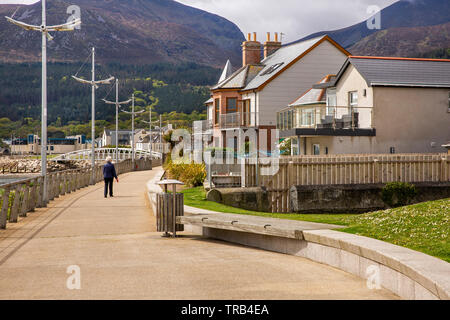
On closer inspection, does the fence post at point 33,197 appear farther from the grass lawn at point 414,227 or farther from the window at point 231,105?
the window at point 231,105

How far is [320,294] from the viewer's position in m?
7.20

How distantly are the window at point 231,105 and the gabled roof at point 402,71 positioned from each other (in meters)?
15.7

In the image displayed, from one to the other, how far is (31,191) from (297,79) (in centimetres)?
3079

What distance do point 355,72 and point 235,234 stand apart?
22.4 m

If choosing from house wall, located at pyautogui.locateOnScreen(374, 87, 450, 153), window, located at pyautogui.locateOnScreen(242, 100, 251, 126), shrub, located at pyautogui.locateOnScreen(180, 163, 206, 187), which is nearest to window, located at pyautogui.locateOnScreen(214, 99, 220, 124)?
window, located at pyautogui.locateOnScreen(242, 100, 251, 126)

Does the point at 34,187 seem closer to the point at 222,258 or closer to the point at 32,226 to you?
the point at 32,226

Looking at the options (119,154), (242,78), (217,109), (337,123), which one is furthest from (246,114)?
(119,154)

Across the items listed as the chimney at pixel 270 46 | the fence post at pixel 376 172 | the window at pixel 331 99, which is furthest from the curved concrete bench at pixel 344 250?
the chimney at pixel 270 46

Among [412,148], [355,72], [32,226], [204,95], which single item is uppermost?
[204,95]

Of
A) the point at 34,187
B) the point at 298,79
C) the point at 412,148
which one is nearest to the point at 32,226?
the point at 34,187

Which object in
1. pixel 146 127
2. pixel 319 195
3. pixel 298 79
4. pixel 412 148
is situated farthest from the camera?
pixel 146 127

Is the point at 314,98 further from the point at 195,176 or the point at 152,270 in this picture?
the point at 152,270

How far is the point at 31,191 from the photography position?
63.4 ft

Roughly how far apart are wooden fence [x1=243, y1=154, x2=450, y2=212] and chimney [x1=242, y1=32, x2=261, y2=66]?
1087 inches
